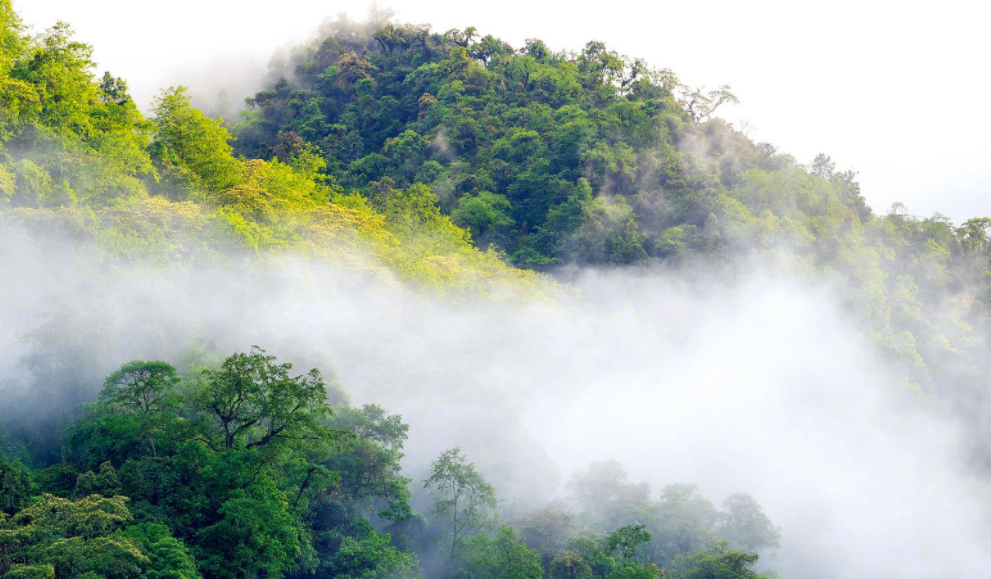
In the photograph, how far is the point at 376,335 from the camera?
2119 inches

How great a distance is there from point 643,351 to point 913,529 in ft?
68.6

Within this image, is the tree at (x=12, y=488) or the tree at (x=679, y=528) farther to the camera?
the tree at (x=679, y=528)

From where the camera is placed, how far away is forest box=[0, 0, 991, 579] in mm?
30906

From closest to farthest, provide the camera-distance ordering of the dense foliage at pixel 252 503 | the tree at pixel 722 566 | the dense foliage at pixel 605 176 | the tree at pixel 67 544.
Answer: the tree at pixel 67 544 → the dense foliage at pixel 252 503 → the tree at pixel 722 566 → the dense foliage at pixel 605 176

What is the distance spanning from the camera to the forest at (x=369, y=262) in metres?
30.9

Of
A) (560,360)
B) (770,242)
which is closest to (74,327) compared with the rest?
(560,360)

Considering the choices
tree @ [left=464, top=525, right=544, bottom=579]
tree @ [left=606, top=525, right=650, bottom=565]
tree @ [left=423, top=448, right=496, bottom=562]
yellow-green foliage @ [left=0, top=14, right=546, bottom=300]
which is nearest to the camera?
tree @ [left=464, top=525, right=544, bottom=579]

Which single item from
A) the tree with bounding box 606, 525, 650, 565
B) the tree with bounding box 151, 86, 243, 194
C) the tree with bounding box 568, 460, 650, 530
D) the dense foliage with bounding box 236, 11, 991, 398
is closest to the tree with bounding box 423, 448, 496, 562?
the tree with bounding box 606, 525, 650, 565

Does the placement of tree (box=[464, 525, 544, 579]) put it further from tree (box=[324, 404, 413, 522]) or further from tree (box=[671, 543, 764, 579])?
tree (box=[671, 543, 764, 579])

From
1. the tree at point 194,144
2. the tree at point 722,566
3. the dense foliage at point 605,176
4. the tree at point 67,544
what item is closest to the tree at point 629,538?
the tree at point 722,566

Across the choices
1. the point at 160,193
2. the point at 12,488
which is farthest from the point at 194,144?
the point at 12,488

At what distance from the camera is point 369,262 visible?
56812 mm

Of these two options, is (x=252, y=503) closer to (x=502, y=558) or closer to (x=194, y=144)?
(x=502, y=558)

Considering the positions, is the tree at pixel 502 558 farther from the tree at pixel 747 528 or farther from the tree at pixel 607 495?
the tree at pixel 747 528
